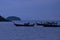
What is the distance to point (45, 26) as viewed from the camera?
99500mm

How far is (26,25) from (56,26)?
15471mm

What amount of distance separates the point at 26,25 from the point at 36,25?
775 cm

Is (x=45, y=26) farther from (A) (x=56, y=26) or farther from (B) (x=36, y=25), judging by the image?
(B) (x=36, y=25)

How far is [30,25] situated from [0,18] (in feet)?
86.6


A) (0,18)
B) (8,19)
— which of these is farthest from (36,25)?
(8,19)

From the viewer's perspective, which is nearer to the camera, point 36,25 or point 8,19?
point 36,25

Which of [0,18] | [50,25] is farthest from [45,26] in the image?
[0,18]

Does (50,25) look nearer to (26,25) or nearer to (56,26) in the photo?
(56,26)

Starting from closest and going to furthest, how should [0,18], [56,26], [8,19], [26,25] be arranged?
[56,26] → [26,25] → [0,18] → [8,19]

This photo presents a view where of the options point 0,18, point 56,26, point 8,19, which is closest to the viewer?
point 56,26

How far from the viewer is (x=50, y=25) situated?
96.8 metres

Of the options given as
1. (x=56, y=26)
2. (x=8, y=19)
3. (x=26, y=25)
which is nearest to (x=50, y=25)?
(x=56, y=26)

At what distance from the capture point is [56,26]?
95812 mm

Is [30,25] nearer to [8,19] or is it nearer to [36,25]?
[36,25]
